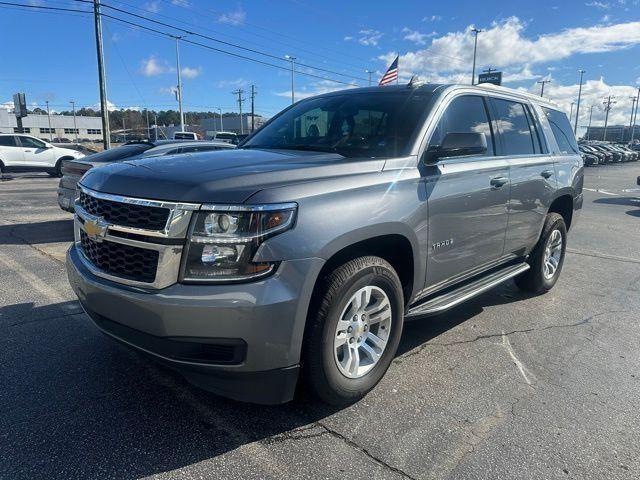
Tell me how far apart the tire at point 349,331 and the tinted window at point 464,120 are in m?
1.09

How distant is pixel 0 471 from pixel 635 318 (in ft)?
16.7

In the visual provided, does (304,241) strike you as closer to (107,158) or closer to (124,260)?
(124,260)

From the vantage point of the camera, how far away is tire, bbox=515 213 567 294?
200 inches

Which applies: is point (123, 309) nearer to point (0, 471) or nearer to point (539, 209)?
point (0, 471)

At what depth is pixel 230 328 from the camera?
2320mm

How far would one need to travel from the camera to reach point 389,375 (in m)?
3.41

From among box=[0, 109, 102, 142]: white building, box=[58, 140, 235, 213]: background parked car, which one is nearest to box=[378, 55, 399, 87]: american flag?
box=[58, 140, 235, 213]: background parked car

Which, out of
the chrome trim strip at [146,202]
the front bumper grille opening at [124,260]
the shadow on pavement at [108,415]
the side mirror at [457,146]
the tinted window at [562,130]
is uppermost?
the tinted window at [562,130]

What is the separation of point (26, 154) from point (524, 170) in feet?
67.7

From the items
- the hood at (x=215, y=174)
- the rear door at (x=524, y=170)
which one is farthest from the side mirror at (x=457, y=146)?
the rear door at (x=524, y=170)

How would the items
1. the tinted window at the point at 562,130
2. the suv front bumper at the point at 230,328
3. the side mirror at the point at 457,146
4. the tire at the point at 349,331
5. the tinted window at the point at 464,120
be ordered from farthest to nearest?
the tinted window at the point at 562,130 < the tinted window at the point at 464,120 < the side mirror at the point at 457,146 < the tire at the point at 349,331 < the suv front bumper at the point at 230,328

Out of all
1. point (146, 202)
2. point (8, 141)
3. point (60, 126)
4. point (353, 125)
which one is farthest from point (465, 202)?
point (60, 126)

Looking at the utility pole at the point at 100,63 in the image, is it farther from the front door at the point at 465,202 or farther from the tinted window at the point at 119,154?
the front door at the point at 465,202

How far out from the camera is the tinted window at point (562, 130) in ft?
17.6
